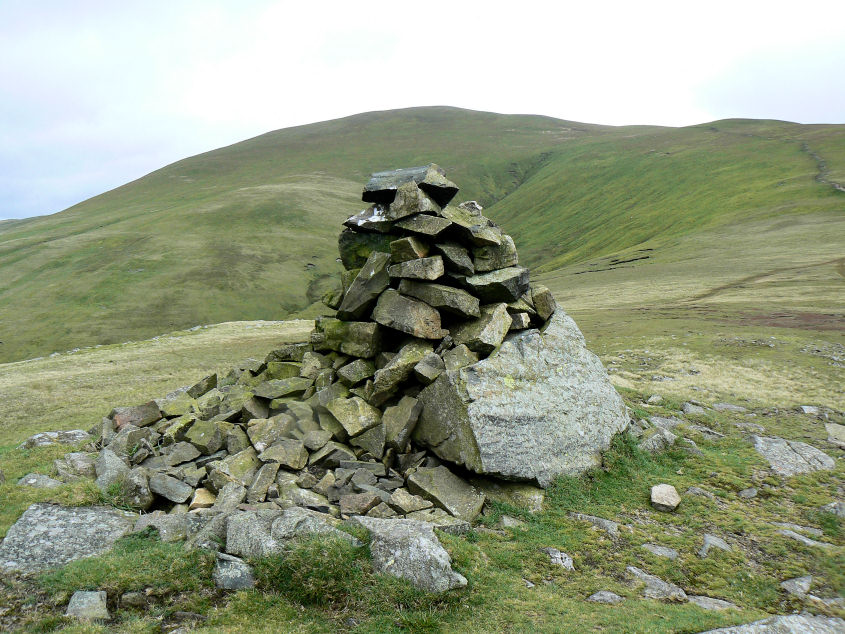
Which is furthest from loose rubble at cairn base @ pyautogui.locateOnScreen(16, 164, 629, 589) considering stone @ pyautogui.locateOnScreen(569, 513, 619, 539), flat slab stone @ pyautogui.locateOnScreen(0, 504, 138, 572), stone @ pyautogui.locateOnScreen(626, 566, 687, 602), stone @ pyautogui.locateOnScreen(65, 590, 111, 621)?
stone @ pyautogui.locateOnScreen(626, 566, 687, 602)

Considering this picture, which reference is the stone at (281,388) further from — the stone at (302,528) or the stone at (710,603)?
the stone at (710,603)

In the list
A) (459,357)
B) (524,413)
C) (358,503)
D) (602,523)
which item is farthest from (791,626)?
(459,357)

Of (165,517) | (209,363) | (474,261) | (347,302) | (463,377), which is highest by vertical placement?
(474,261)

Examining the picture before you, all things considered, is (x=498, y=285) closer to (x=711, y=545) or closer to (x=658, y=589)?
(x=711, y=545)

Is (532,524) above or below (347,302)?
below

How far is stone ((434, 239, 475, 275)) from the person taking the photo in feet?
60.8

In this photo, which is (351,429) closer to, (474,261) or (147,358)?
(474,261)

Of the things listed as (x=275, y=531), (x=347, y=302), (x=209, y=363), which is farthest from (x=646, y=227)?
(x=275, y=531)

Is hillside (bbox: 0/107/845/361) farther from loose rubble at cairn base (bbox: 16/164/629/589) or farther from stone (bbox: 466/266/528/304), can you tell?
loose rubble at cairn base (bbox: 16/164/629/589)

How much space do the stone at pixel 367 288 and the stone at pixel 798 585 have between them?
582 inches

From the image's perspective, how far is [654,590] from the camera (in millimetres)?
10984

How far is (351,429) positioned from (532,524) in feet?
21.2

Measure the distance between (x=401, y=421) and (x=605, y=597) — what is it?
25.7 feet

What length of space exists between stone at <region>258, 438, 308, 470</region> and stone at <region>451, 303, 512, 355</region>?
21.7 ft
